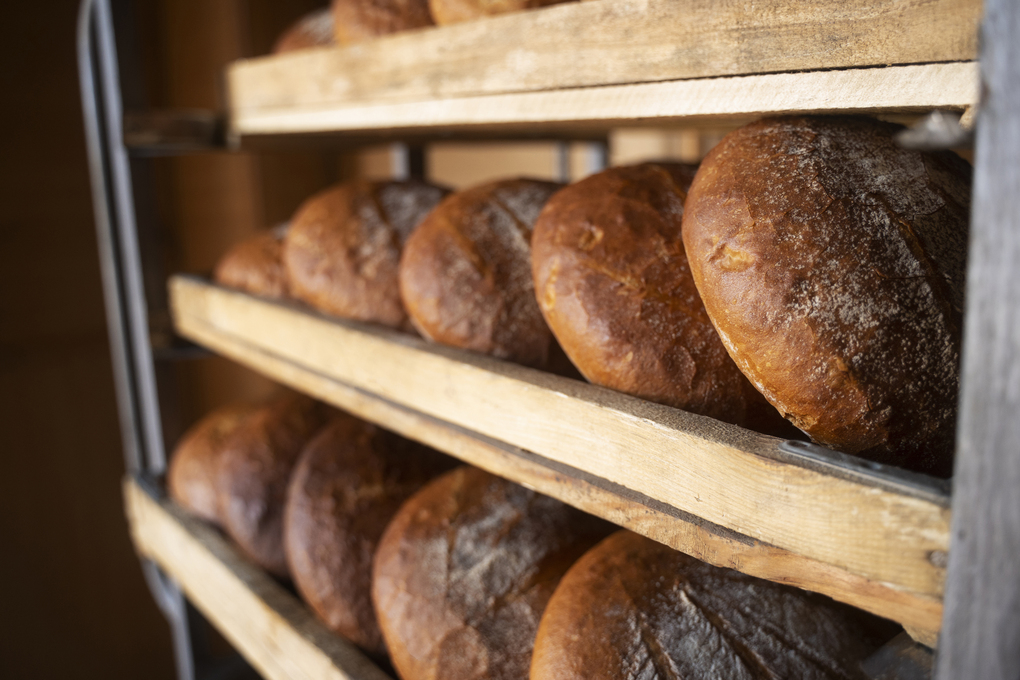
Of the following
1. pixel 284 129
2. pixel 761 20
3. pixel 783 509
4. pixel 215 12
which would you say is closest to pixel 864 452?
pixel 783 509

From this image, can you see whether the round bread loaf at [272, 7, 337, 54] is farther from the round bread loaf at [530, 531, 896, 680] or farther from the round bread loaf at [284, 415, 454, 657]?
the round bread loaf at [530, 531, 896, 680]

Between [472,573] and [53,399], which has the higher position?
[472,573]

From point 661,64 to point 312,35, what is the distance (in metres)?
1.16

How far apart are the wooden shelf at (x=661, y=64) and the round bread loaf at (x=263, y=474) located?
76 cm

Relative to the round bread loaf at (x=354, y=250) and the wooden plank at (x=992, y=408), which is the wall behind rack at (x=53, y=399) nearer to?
the round bread loaf at (x=354, y=250)

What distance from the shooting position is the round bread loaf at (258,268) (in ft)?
5.20

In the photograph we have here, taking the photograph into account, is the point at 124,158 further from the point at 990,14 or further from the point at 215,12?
the point at 990,14

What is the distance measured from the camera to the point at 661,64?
790 millimetres

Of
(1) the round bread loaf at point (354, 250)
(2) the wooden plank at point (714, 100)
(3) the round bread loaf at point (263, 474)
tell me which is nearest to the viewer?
(2) the wooden plank at point (714, 100)

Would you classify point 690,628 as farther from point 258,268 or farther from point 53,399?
point 53,399

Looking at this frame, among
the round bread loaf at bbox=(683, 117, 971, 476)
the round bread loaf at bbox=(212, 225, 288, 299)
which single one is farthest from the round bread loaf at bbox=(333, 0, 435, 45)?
the round bread loaf at bbox=(683, 117, 971, 476)

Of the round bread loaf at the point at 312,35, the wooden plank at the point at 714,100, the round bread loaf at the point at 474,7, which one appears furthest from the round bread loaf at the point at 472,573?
the round bread loaf at the point at 312,35

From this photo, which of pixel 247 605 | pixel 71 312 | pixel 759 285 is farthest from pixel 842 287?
pixel 71 312

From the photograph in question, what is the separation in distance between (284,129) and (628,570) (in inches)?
43.3
